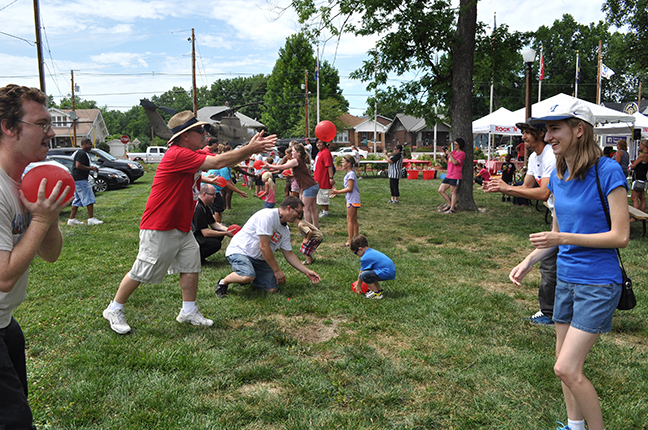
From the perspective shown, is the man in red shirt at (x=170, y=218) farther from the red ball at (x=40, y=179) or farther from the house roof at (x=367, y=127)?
the house roof at (x=367, y=127)

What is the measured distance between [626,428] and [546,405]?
0.48 meters

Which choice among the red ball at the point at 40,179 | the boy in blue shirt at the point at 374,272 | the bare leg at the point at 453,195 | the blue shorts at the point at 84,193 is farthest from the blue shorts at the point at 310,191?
the red ball at the point at 40,179

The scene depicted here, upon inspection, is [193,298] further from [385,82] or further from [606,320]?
[385,82]

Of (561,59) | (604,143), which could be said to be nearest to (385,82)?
(604,143)

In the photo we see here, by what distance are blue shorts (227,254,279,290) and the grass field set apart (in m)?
0.18

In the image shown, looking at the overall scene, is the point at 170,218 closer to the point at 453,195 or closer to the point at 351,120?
the point at 453,195

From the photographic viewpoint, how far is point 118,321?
4402mm

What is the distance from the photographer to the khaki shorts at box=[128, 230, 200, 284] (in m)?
4.21

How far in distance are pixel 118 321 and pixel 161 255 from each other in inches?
33.5

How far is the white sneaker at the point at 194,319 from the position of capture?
15.1ft

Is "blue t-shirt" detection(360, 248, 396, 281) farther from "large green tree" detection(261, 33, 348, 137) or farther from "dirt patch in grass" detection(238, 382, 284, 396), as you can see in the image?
"large green tree" detection(261, 33, 348, 137)

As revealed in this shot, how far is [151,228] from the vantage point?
4.19 meters

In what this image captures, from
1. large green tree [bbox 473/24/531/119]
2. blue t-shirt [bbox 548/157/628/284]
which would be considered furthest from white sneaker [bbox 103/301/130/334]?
large green tree [bbox 473/24/531/119]

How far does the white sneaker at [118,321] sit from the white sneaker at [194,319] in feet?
1.69
